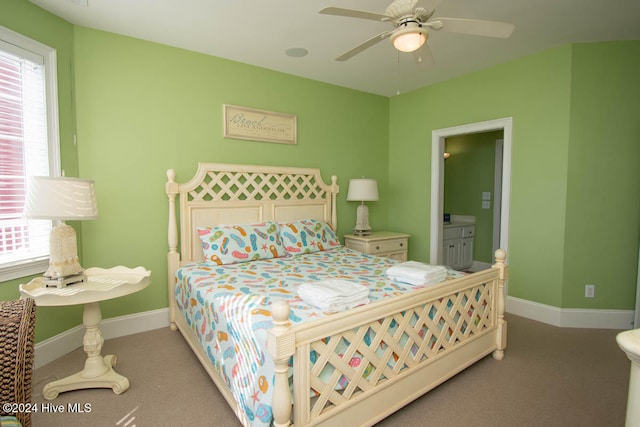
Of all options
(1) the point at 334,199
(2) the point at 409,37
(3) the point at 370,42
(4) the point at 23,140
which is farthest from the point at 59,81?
(1) the point at 334,199

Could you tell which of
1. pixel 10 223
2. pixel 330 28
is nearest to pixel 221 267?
pixel 10 223

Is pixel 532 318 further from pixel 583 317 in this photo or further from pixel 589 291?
pixel 589 291

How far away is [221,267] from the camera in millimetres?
2785

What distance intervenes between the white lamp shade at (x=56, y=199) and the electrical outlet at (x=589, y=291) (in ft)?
13.8

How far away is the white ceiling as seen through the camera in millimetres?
2377

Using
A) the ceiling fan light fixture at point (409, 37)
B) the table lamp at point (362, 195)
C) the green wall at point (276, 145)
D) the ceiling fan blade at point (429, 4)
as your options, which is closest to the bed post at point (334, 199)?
the table lamp at point (362, 195)

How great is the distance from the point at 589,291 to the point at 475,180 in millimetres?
2488

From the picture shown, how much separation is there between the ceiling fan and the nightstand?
2453 mm

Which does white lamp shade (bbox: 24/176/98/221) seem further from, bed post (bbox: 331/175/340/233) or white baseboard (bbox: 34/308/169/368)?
bed post (bbox: 331/175/340/233)

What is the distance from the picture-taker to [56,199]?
1994mm

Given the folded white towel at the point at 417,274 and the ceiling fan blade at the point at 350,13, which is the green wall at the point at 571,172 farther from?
the ceiling fan blade at the point at 350,13

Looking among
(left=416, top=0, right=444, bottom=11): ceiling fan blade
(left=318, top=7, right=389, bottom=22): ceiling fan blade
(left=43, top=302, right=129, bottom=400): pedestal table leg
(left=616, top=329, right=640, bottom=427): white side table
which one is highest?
(left=416, top=0, right=444, bottom=11): ceiling fan blade

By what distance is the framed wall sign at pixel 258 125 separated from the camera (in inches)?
134

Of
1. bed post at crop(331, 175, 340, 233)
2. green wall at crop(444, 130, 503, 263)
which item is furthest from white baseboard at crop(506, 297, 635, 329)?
bed post at crop(331, 175, 340, 233)
